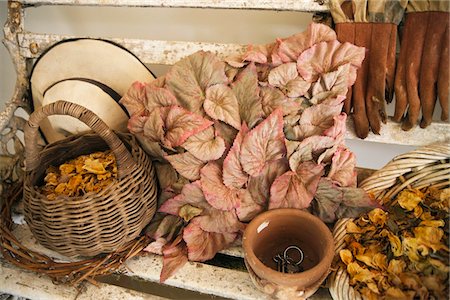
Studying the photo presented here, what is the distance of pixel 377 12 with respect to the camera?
0.75 metres

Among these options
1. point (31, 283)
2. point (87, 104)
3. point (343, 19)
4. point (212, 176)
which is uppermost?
point (343, 19)

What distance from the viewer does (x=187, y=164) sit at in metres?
0.76

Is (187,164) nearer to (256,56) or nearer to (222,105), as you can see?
(222,105)

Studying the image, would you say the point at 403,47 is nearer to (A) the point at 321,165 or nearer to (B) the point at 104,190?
(A) the point at 321,165

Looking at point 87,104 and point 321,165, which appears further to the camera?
point 87,104

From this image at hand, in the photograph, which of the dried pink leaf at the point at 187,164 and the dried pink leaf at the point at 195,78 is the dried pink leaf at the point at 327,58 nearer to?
the dried pink leaf at the point at 195,78

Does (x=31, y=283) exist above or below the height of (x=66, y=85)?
below

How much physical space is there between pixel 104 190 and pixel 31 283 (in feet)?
0.89

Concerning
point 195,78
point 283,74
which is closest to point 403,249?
point 283,74

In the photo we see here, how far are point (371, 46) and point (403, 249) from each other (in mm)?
368

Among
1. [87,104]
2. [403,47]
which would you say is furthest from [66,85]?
[403,47]

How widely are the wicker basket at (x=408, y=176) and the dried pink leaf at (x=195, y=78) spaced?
0.34 meters

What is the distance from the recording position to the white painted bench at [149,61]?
0.77 m

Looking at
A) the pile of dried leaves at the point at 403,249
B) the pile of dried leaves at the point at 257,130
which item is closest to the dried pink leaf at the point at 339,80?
the pile of dried leaves at the point at 257,130
